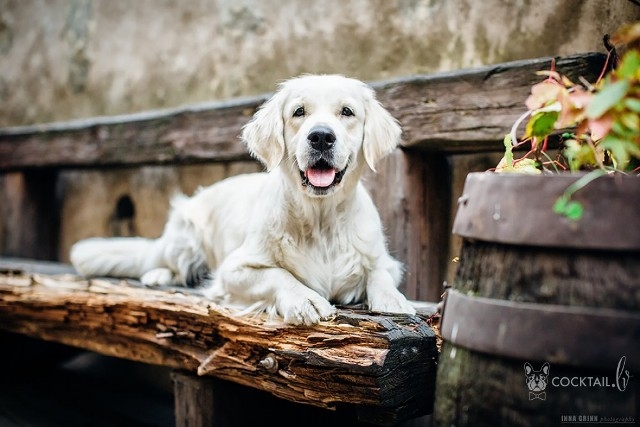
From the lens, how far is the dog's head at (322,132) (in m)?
2.41

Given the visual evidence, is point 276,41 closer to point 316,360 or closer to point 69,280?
point 69,280

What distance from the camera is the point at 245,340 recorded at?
237 centimetres

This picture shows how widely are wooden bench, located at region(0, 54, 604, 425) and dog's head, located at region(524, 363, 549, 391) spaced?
553 mm

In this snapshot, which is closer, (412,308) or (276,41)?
(412,308)

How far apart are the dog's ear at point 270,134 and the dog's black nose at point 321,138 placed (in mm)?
238

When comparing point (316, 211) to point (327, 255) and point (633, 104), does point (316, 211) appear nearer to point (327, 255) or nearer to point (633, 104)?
point (327, 255)

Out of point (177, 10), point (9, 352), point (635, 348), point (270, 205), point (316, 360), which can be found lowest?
point (9, 352)

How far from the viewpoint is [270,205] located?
269cm

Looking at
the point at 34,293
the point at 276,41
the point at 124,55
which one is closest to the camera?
the point at 34,293

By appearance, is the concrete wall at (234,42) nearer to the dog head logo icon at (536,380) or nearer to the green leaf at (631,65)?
the green leaf at (631,65)

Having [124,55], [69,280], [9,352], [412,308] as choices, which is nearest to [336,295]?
[412,308]

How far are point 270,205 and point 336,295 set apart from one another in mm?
447

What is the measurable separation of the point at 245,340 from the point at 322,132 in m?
0.79

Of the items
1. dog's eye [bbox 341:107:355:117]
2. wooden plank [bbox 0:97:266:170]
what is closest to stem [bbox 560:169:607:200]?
dog's eye [bbox 341:107:355:117]
